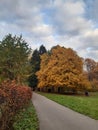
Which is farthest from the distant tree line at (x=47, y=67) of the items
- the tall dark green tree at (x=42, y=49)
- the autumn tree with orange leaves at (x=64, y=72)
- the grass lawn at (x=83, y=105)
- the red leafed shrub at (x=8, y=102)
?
the red leafed shrub at (x=8, y=102)

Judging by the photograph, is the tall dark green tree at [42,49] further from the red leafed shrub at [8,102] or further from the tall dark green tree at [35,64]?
the red leafed shrub at [8,102]

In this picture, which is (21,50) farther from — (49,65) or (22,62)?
(49,65)

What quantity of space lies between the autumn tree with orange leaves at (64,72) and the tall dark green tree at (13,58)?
42.3 ft

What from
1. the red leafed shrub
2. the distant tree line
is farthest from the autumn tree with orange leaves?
the red leafed shrub

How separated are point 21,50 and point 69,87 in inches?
599

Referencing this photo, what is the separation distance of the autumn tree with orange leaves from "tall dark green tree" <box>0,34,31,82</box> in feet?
42.3

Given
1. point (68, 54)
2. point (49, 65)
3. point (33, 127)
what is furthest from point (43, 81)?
point (33, 127)

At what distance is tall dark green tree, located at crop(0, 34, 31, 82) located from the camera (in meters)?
33.5

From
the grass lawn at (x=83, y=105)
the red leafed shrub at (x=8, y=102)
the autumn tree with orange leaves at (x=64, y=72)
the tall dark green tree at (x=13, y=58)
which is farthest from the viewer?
the autumn tree with orange leaves at (x=64, y=72)

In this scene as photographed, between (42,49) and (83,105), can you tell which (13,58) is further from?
(42,49)

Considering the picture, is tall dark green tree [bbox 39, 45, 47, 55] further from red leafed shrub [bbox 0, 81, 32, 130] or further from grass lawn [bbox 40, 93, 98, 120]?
red leafed shrub [bbox 0, 81, 32, 130]

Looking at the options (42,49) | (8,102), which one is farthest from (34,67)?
(8,102)

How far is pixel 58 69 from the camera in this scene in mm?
49312

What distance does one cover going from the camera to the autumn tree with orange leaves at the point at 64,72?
48.2 meters
